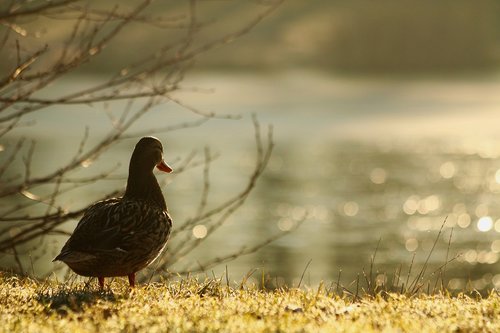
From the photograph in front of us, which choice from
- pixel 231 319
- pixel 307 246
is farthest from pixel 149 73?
pixel 307 246

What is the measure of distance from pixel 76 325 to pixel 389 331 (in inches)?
111

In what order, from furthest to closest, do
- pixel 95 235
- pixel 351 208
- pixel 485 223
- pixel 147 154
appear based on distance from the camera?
pixel 351 208 → pixel 485 223 → pixel 147 154 → pixel 95 235

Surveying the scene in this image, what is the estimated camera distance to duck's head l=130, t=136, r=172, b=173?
34.8 feet

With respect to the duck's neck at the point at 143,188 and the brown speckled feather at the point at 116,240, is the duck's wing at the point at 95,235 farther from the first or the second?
the duck's neck at the point at 143,188

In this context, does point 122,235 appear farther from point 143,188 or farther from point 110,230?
point 143,188

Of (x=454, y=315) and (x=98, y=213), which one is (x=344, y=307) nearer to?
(x=454, y=315)

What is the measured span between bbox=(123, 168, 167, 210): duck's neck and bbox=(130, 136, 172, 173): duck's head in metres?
0.10

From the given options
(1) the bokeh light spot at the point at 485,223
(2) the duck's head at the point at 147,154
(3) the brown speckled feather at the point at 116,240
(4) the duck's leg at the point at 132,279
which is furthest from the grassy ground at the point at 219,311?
(1) the bokeh light spot at the point at 485,223

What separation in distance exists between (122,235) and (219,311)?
181 cm

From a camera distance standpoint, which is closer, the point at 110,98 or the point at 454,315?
the point at 454,315

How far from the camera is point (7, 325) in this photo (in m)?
7.77

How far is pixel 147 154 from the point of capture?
421 inches

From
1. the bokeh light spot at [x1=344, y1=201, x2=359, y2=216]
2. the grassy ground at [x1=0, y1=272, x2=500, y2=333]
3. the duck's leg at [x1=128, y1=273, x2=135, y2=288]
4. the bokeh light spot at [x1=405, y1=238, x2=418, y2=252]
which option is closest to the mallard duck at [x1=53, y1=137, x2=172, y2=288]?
the duck's leg at [x1=128, y1=273, x2=135, y2=288]

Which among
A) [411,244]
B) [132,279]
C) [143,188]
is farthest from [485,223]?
[132,279]
